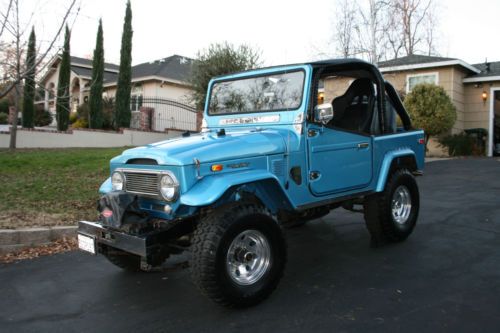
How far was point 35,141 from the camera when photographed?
17.0m

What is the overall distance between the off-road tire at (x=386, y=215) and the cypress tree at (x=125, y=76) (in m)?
16.6

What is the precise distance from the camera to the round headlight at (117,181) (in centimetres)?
416

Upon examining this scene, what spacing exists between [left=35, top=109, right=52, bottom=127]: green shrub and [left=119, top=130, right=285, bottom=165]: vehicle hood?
23.4m

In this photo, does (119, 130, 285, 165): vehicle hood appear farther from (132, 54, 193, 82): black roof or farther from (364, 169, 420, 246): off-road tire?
(132, 54, 193, 82): black roof

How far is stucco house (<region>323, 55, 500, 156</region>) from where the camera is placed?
1809 cm

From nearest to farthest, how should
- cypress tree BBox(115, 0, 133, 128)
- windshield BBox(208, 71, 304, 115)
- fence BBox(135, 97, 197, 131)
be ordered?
windshield BBox(208, 71, 304, 115), cypress tree BBox(115, 0, 133, 128), fence BBox(135, 97, 197, 131)

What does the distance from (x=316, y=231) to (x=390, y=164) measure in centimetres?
155

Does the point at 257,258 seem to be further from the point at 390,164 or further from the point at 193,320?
the point at 390,164

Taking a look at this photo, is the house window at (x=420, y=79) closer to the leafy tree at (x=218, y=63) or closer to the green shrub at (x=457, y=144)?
the green shrub at (x=457, y=144)

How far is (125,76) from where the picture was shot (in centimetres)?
2047

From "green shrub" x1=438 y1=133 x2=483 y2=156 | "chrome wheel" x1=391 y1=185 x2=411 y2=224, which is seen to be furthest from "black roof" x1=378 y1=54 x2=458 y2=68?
"chrome wheel" x1=391 y1=185 x2=411 y2=224

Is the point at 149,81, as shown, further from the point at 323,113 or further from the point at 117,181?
the point at 323,113

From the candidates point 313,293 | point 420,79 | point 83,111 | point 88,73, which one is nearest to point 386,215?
point 313,293

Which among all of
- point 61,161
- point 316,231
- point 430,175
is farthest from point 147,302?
point 430,175
